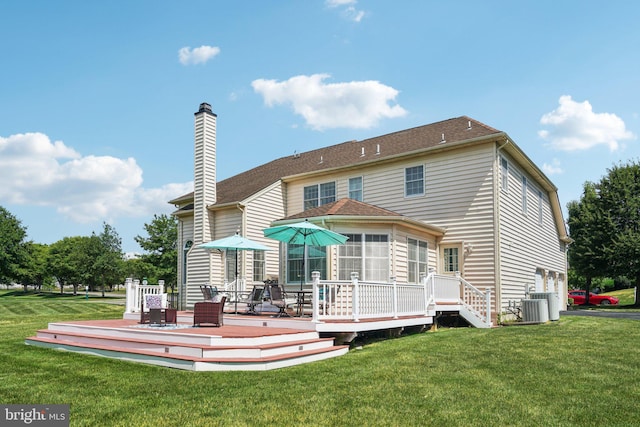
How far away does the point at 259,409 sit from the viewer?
5.40m

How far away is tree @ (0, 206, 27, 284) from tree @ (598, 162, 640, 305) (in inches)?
2448

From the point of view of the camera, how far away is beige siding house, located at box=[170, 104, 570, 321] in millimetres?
14820

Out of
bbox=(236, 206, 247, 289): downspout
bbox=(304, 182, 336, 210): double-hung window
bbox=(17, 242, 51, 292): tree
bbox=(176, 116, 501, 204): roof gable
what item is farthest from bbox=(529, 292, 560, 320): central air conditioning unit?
bbox=(17, 242, 51, 292): tree

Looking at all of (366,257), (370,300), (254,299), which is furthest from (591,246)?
(254,299)

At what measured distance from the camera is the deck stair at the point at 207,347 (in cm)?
761

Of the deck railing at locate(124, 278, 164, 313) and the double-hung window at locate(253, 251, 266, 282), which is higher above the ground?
the double-hung window at locate(253, 251, 266, 282)

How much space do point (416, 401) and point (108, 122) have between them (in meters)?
14.2

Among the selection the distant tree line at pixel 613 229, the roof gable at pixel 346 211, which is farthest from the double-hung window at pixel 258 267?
the distant tree line at pixel 613 229

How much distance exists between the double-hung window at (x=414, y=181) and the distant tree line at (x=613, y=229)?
1746 cm

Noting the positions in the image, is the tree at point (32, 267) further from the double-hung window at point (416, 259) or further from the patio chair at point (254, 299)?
the double-hung window at point (416, 259)

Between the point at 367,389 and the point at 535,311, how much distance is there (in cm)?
1086

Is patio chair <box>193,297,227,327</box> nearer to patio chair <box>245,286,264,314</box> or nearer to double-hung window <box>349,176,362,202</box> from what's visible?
patio chair <box>245,286,264,314</box>

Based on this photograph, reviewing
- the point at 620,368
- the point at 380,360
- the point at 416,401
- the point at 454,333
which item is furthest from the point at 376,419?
the point at 454,333

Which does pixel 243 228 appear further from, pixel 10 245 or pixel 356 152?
pixel 10 245
